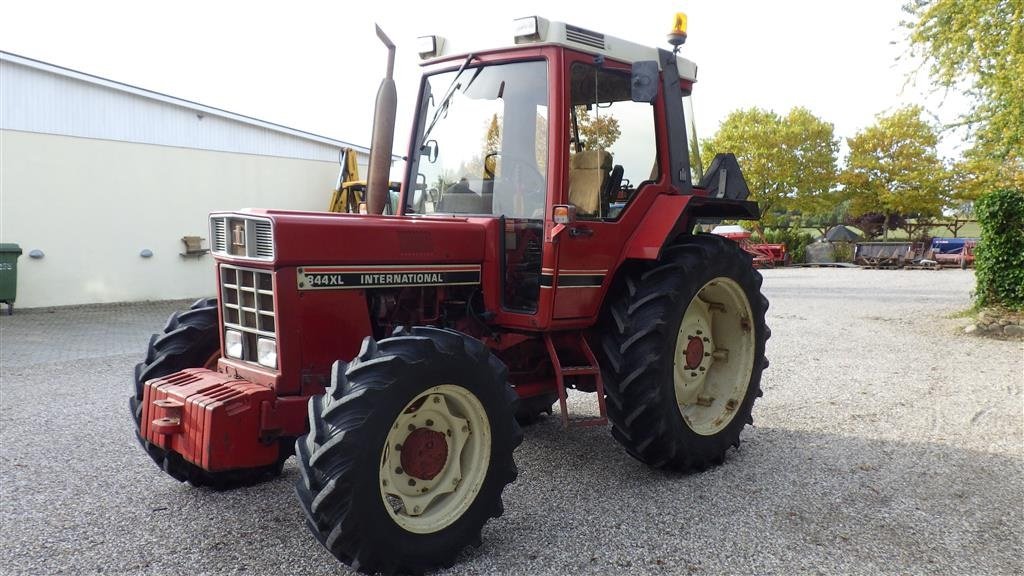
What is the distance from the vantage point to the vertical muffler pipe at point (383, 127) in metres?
4.00

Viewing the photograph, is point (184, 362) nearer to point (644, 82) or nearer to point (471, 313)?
point (471, 313)

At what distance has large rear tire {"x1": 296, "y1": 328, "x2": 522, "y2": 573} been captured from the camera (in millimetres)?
2885

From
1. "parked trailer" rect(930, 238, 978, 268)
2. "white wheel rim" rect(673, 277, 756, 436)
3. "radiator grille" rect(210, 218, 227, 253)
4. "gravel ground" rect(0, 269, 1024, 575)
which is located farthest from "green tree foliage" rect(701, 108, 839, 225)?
"radiator grille" rect(210, 218, 227, 253)

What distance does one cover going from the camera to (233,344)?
3773mm

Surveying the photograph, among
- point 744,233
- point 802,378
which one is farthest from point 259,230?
point 744,233

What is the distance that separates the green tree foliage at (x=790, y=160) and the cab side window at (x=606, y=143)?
34.1m

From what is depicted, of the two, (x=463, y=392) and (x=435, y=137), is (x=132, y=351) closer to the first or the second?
(x=435, y=137)

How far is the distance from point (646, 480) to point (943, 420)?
9.63ft

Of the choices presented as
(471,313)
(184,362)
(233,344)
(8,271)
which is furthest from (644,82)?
(8,271)

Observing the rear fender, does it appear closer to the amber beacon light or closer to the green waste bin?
the amber beacon light

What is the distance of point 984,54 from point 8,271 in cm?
1552

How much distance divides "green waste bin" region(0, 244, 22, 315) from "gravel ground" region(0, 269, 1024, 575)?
6211mm

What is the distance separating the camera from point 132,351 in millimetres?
9273

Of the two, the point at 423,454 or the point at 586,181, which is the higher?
the point at 586,181
